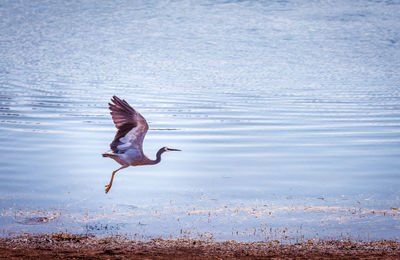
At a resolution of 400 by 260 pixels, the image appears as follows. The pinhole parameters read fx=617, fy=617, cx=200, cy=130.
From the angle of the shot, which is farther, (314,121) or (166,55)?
(166,55)

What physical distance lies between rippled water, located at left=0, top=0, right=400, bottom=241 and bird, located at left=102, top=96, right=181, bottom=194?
1.11 metres

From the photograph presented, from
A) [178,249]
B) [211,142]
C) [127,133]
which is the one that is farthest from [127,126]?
[211,142]

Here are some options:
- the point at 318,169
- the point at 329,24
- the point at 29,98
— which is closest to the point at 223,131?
the point at 318,169

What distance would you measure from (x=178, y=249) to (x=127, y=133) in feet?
7.95

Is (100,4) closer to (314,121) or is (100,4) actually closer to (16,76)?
(16,76)

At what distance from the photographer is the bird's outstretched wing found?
10.3 m

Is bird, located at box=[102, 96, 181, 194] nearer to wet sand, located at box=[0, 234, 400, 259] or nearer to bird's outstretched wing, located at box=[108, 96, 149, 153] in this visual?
bird's outstretched wing, located at box=[108, 96, 149, 153]

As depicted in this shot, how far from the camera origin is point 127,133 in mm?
10500

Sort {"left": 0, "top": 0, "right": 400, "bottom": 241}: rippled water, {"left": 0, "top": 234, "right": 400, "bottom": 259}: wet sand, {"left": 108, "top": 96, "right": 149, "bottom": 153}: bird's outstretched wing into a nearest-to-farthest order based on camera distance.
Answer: {"left": 0, "top": 234, "right": 400, "bottom": 259}: wet sand → {"left": 108, "top": 96, "right": 149, "bottom": 153}: bird's outstretched wing → {"left": 0, "top": 0, "right": 400, "bottom": 241}: rippled water

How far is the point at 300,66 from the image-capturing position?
48188 mm

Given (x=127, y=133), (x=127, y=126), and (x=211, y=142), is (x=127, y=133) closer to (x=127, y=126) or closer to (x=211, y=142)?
(x=127, y=126)

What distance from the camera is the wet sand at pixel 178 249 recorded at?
Result: 8.66 metres

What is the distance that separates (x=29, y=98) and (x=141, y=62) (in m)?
23.8

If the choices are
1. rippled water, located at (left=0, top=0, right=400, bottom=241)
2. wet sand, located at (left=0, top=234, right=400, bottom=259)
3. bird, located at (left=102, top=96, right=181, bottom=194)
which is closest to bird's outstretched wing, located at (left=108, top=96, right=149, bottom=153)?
bird, located at (left=102, top=96, right=181, bottom=194)
